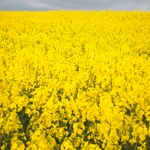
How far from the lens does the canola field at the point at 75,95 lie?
4.79 meters

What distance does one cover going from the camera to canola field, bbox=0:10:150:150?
15.7 ft

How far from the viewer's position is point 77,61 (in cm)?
1067

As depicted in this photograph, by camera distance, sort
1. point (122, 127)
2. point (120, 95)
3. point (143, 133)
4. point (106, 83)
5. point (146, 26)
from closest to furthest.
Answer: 1. point (143, 133)
2. point (122, 127)
3. point (120, 95)
4. point (106, 83)
5. point (146, 26)

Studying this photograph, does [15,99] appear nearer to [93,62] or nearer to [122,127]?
[122,127]

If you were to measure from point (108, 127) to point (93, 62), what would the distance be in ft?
17.4

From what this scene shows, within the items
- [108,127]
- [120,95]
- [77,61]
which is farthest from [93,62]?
[108,127]

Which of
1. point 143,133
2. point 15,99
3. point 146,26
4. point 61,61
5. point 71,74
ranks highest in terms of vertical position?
point 146,26

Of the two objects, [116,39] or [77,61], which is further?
[116,39]

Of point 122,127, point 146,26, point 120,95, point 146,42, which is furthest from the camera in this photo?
point 146,26

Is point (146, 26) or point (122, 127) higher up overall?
point (146, 26)

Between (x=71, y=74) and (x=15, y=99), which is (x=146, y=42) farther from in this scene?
(x=15, y=99)

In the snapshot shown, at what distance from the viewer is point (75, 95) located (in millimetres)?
7168

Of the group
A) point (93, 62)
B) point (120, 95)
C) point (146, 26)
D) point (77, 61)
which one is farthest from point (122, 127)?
point (146, 26)

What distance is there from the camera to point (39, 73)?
8.80m
